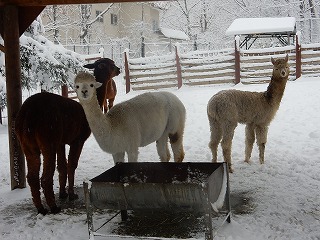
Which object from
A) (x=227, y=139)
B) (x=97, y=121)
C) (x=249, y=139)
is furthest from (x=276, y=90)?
(x=97, y=121)

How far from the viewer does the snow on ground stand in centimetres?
480

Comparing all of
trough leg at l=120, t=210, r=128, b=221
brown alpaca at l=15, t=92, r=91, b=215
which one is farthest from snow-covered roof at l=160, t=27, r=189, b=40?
trough leg at l=120, t=210, r=128, b=221

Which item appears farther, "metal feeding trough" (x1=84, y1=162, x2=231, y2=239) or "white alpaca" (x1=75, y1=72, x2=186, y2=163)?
"white alpaca" (x1=75, y1=72, x2=186, y2=163)

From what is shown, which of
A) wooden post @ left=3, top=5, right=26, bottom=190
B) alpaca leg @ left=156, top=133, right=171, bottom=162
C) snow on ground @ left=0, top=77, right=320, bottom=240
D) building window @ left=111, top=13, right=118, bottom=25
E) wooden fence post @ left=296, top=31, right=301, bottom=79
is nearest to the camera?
snow on ground @ left=0, top=77, right=320, bottom=240

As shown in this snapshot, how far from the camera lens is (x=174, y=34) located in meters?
34.3

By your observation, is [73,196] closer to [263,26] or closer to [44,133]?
[44,133]

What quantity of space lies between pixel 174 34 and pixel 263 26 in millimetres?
14188

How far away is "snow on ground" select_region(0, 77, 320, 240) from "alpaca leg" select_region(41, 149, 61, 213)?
6.0 inches

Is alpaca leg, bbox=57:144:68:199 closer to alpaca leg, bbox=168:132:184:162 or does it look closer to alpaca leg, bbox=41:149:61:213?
alpaca leg, bbox=41:149:61:213

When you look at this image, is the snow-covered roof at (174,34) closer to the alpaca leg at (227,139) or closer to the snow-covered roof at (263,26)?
the snow-covered roof at (263,26)

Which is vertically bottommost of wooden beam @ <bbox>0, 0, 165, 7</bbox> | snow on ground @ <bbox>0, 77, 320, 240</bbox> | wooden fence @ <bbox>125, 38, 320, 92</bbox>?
snow on ground @ <bbox>0, 77, 320, 240</bbox>

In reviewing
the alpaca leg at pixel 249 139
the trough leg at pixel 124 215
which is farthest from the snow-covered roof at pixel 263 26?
the trough leg at pixel 124 215

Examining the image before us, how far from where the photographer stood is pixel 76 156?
6.01 m

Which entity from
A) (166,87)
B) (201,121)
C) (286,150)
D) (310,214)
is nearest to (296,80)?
(166,87)
